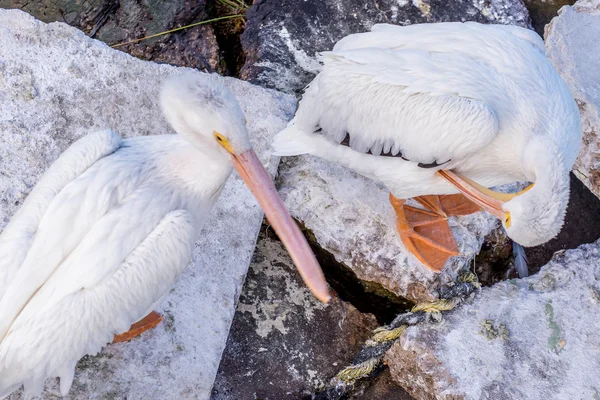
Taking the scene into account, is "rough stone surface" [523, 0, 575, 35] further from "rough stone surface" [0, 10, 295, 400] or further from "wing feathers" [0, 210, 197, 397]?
"wing feathers" [0, 210, 197, 397]

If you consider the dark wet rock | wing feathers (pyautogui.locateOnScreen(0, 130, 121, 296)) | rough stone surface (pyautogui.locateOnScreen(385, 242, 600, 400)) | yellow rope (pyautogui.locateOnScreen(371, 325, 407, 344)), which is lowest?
the dark wet rock

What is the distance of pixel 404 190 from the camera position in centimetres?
324

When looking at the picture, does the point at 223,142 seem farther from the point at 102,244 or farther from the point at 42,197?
the point at 42,197

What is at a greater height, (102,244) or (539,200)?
(102,244)

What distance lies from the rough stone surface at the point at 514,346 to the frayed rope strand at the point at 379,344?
5 cm

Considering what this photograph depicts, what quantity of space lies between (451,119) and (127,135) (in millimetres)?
1612

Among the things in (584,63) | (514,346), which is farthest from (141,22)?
(514,346)

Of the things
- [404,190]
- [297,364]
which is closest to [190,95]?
[404,190]

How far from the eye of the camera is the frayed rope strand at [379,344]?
10.5 ft

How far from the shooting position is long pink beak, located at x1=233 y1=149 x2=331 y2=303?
91.5 inches

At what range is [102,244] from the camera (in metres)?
2.42

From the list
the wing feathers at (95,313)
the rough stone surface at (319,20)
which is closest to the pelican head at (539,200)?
the wing feathers at (95,313)

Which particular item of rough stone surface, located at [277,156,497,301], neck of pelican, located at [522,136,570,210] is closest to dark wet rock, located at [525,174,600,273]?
rough stone surface, located at [277,156,497,301]

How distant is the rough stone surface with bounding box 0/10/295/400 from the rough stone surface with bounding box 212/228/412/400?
0.16m
